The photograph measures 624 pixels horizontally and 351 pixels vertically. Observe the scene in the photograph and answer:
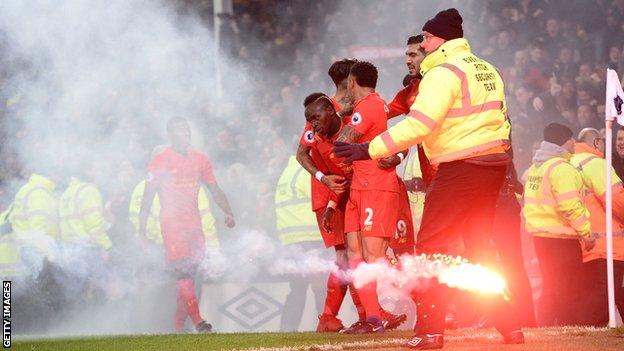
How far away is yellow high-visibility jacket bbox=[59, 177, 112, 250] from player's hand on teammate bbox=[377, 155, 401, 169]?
7.16 m

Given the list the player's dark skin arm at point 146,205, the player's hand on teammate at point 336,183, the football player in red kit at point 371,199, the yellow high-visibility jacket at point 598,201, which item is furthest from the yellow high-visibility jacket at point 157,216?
the football player in red kit at point 371,199

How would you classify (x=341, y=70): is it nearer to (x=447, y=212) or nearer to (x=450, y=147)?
(x=450, y=147)

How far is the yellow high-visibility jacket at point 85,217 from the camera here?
15.6 meters

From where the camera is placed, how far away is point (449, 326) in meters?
10.5

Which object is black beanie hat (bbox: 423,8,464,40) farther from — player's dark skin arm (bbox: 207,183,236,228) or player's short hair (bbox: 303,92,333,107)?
player's dark skin arm (bbox: 207,183,236,228)

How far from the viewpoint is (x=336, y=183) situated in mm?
9680

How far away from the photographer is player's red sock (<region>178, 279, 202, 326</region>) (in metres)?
13.1

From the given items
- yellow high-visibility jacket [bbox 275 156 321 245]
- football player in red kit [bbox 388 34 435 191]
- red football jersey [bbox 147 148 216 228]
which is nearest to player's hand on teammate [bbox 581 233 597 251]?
football player in red kit [bbox 388 34 435 191]

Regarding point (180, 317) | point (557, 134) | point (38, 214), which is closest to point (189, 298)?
point (180, 317)

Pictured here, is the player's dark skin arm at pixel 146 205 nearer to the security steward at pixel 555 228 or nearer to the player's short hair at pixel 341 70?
the player's short hair at pixel 341 70

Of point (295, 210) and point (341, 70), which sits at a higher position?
point (341, 70)

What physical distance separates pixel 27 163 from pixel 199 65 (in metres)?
3.02

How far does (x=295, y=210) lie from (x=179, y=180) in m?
1.37
